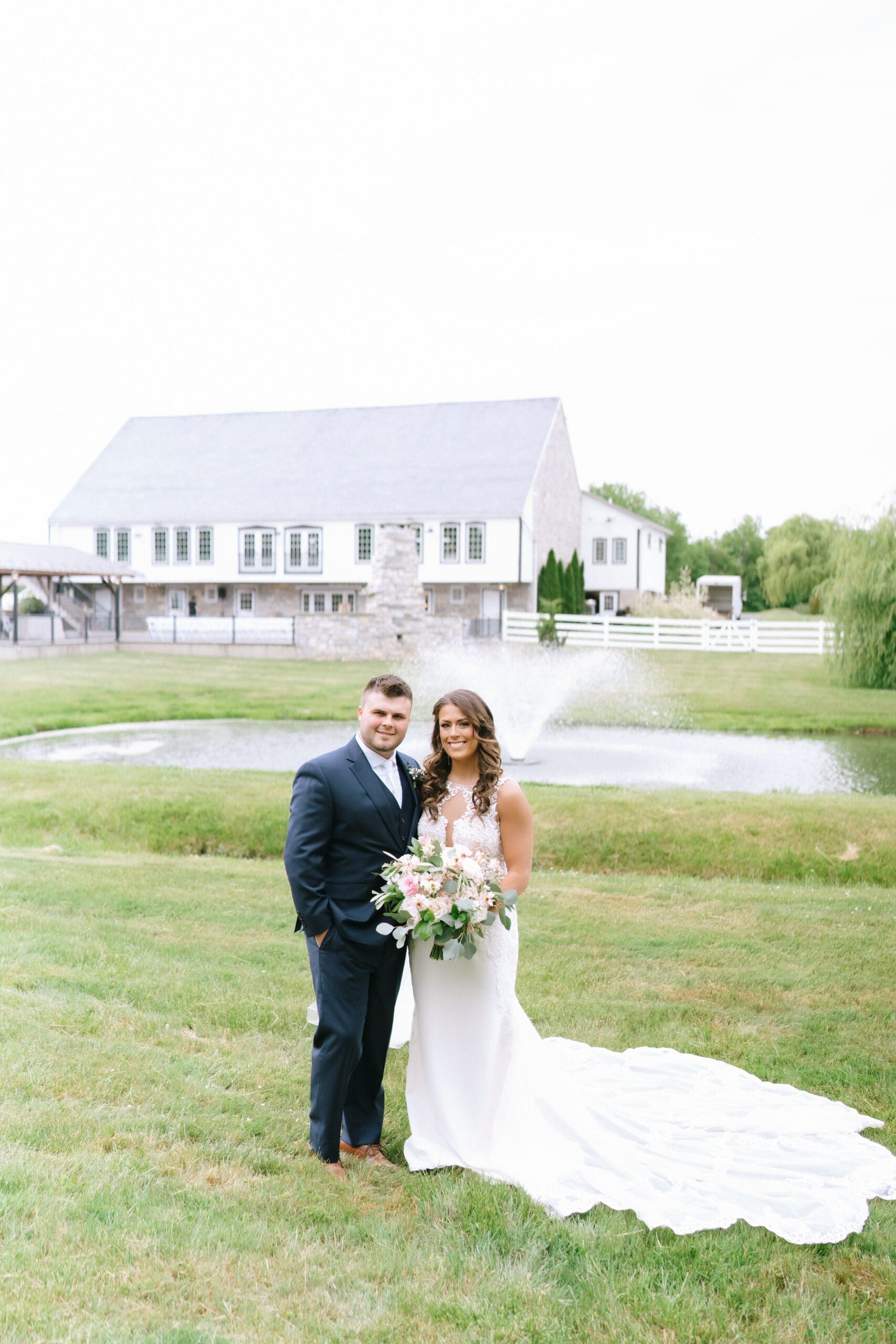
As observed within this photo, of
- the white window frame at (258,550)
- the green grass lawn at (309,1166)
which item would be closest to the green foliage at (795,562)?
the white window frame at (258,550)

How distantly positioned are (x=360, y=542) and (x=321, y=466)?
4210mm

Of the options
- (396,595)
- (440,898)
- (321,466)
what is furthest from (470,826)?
(321,466)

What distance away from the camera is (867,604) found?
819 inches

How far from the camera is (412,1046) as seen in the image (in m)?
4.18

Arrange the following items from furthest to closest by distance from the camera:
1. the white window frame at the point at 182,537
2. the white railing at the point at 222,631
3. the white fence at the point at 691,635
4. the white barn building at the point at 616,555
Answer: the white barn building at the point at 616,555 → the white window frame at the point at 182,537 → the white railing at the point at 222,631 → the white fence at the point at 691,635

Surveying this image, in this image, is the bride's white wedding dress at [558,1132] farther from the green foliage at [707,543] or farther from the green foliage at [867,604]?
the green foliage at [707,543]

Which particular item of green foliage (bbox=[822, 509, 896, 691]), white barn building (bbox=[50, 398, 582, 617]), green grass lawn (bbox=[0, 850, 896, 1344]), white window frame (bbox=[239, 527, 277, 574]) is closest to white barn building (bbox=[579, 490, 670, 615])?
white barn building (bbox=[50, 398, 582, 617])

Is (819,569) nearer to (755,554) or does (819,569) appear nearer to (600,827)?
(755,554)

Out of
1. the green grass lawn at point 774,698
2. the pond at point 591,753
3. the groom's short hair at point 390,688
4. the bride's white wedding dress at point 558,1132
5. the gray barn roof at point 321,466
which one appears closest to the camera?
the bride's white wedding dress at point 558,1132

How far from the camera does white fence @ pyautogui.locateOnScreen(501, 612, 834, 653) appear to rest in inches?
1131

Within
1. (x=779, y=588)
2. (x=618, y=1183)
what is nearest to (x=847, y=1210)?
(x=618, y=1183)

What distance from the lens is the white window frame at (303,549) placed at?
134ft

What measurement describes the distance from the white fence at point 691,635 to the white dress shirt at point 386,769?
76.2ft

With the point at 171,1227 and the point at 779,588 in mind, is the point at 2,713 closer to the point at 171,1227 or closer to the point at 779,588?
the point at 171,1227
